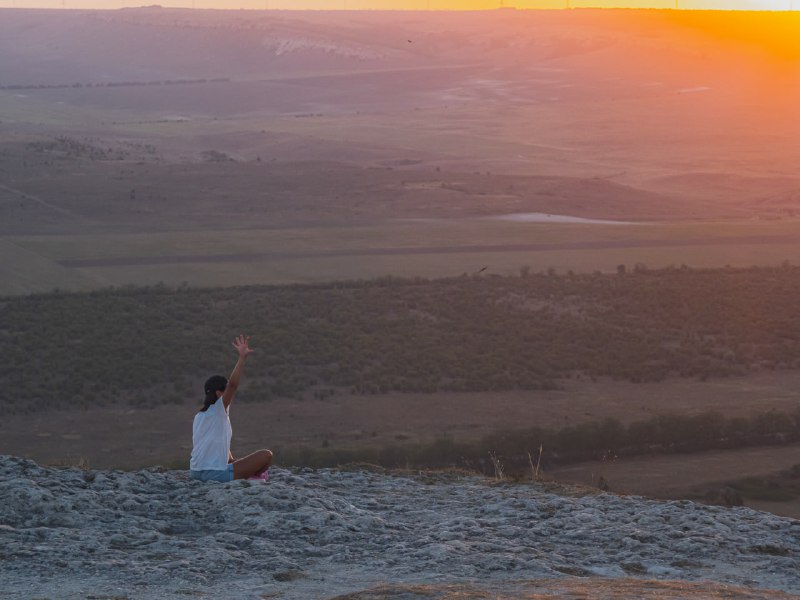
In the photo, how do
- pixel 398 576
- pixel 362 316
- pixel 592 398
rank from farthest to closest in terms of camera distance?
1. pixel 362 316
2. pixel 592 398
3. pixel 398 576

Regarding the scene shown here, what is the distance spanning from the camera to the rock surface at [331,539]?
8.24m

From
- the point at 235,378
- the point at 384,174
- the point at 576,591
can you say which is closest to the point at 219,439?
the point at 235,378

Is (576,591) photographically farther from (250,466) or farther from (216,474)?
(216,474)

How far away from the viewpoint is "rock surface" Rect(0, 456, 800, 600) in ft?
27.0

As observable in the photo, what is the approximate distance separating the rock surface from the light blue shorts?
9 cm

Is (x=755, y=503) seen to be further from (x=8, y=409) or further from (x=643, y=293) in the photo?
(x=643, y=293)

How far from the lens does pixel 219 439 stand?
10.3 m

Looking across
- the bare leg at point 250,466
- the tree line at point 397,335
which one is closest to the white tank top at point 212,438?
the bare leg at point 250,466

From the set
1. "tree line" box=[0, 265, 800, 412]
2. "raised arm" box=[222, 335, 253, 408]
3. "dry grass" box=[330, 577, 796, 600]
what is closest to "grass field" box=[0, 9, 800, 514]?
"tree line" box=[0, 265, 800, 412]

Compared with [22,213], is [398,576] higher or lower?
lower

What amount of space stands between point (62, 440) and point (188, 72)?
463ft

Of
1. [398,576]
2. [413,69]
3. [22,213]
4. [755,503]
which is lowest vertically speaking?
[755,503]

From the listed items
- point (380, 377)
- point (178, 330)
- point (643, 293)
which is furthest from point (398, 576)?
point (643, 293)

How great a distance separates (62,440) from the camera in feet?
74.2
